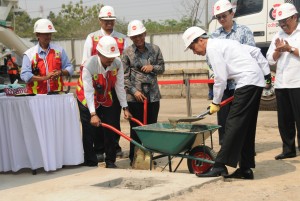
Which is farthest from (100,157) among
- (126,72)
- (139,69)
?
(139,69)

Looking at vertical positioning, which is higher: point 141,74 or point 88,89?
point 141,74

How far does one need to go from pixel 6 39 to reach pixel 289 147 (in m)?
17.4

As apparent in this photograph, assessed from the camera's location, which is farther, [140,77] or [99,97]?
[140,77]

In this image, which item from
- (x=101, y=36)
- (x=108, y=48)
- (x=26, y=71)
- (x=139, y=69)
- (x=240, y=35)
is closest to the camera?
(x=108, y=48)

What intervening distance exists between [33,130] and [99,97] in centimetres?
90

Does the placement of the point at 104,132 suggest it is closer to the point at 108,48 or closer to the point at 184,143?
the point at 108,48

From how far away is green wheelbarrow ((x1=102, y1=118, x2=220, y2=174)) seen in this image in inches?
228

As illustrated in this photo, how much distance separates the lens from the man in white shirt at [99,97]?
6.48m

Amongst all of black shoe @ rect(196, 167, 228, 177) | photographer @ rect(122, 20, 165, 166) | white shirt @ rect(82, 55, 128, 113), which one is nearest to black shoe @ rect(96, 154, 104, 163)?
photographer @ rect(122, 20, 165, 166)

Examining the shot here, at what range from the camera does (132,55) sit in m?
7.07

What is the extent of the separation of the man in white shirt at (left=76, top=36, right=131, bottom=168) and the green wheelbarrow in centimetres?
49

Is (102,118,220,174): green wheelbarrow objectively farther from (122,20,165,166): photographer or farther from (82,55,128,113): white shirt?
(122,20,165,166): photographer

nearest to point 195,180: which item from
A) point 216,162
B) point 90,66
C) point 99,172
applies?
point 216,162

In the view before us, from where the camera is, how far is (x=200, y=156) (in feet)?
20.0
